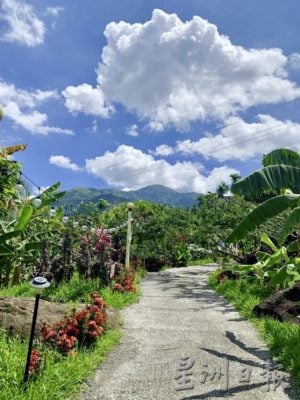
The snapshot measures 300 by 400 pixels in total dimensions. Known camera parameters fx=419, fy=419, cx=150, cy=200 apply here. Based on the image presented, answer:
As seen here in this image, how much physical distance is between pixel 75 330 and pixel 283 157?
4956 millimetres

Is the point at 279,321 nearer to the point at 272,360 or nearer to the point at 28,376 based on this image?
the point at 272,360

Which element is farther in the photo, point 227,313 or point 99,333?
point 227,313

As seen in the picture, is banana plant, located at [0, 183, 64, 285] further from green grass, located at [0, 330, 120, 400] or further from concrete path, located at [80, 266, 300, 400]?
concrete path, located at [80, 266, 300, 400]

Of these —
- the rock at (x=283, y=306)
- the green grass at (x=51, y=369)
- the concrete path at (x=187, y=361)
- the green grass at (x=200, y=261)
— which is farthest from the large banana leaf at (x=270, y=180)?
the green grass at (x=200, y=261)

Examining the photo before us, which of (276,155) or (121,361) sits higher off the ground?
(276,155)

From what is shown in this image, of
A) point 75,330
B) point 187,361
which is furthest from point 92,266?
point 187,361

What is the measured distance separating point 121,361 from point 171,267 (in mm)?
19106

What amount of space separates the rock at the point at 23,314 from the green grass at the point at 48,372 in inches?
9.3

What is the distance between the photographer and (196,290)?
48.5ft

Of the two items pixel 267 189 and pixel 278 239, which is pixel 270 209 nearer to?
pixel 267 189

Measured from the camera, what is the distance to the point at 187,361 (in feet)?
22.0

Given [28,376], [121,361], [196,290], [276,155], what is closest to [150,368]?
[121,361]

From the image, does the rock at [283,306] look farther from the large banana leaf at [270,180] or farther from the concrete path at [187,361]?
the large banana leaf at [270,180]

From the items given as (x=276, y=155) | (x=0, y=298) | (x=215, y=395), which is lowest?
(x=215, y=395)
